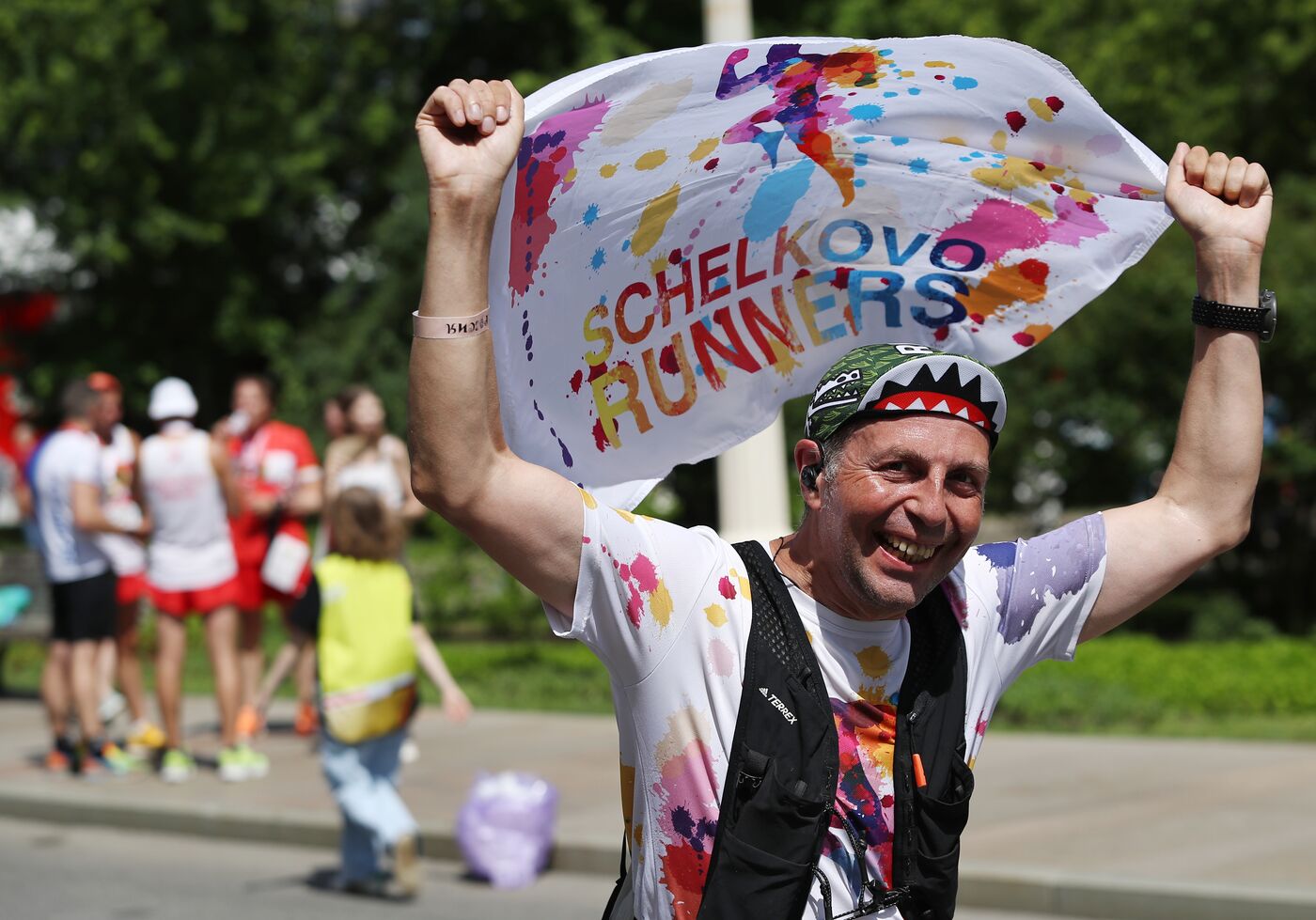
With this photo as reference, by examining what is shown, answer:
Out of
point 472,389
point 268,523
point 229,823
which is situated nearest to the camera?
point 472,389

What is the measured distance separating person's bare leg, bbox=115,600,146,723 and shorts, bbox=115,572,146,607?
0.12ft

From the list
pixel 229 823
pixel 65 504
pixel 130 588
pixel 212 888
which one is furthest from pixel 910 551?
pixel 130 588

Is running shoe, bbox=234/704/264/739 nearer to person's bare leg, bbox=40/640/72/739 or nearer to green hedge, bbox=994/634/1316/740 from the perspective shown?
person's bare leg, bbox=40/640/72/739

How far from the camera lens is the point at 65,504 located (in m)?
10.3

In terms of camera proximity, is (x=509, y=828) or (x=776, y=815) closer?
(x=776, y=815)

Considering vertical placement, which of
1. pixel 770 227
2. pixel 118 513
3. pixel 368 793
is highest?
pixel 770 227

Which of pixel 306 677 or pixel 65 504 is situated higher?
pixel 65 504

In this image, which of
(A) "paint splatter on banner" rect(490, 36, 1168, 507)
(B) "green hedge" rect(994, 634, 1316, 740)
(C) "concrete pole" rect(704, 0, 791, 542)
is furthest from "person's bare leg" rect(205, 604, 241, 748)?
(A) "paint splatter on banner" rect(490, 36, 1168, 507)

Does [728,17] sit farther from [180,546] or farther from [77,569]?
[77,569]

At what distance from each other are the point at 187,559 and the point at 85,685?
0.98 metres

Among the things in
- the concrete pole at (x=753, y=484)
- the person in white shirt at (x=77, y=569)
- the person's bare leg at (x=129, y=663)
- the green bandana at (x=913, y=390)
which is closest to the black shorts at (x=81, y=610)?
the person in white shirt at (x=77, y=569)

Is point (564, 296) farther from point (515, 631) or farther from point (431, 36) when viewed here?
point (431, 36)

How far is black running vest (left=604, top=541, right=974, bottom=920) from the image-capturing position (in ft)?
7.95

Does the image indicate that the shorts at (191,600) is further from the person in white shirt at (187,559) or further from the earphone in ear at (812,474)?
the earphone in ear at (812,474)
